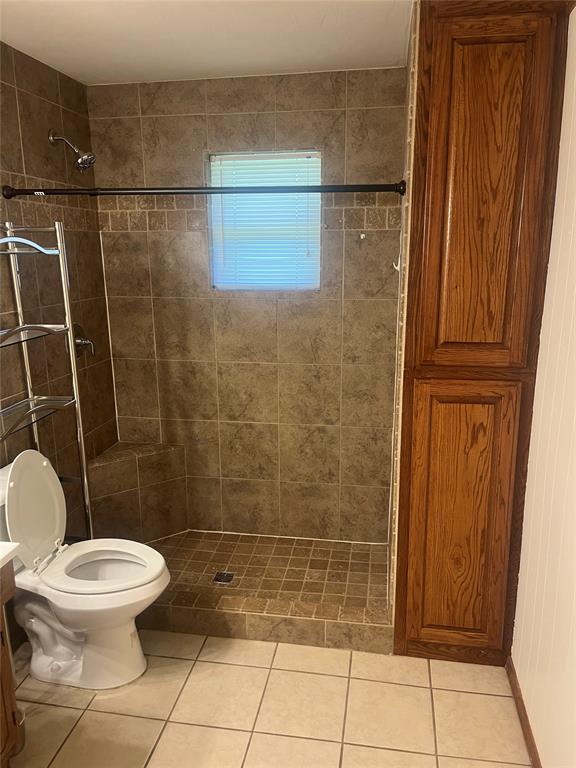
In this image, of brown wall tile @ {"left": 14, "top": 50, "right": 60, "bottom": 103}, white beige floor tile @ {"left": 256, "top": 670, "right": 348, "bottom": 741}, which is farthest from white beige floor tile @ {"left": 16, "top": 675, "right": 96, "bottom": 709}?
brown wall tile @ {"left": 14, "top": 50, "right": 60, "bottom": 103}

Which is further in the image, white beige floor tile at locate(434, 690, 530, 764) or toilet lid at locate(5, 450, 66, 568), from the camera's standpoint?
toilet lid at locate(5, 450, 66, 568)

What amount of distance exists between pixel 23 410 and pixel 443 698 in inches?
76.1

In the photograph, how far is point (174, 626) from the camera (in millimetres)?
2498

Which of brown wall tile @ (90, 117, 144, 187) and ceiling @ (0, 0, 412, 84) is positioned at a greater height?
ceiling @ (0, 0, 412, 84)

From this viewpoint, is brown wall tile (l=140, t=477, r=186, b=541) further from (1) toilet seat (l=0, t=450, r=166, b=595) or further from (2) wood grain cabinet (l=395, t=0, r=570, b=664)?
(2) wood grain cabinet (l=395, t=0, r=570, b=664)

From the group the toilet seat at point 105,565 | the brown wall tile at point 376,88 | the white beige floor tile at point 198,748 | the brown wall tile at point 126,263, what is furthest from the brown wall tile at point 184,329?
the white beige floor tile at point 198,748

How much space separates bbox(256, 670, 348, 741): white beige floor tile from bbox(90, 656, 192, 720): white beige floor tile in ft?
1.13

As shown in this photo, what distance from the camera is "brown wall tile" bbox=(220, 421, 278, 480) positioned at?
9.84 ft

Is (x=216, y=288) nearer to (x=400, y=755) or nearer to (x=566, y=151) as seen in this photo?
(x=566, y=151)

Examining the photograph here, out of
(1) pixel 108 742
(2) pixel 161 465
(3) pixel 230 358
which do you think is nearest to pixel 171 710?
(1) pixel 108 742

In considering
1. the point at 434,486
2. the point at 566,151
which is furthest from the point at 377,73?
the point at 434,486

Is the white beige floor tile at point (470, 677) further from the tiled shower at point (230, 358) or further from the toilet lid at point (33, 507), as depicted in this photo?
the toilet lid at point (33, 507)

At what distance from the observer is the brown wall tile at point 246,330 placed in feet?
9.36

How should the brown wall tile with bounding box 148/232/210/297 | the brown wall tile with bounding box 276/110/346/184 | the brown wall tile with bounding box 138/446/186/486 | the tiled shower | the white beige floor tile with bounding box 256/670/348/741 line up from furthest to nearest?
the brown wall tile with bounding box 138/446/186/486, the brown wall tile with bounding box 148/232/210/297, the brown wall tile with bounding box 276/110/346/184, the tiled shower, the white beige floor tile with bounding box 256/670/348/741
